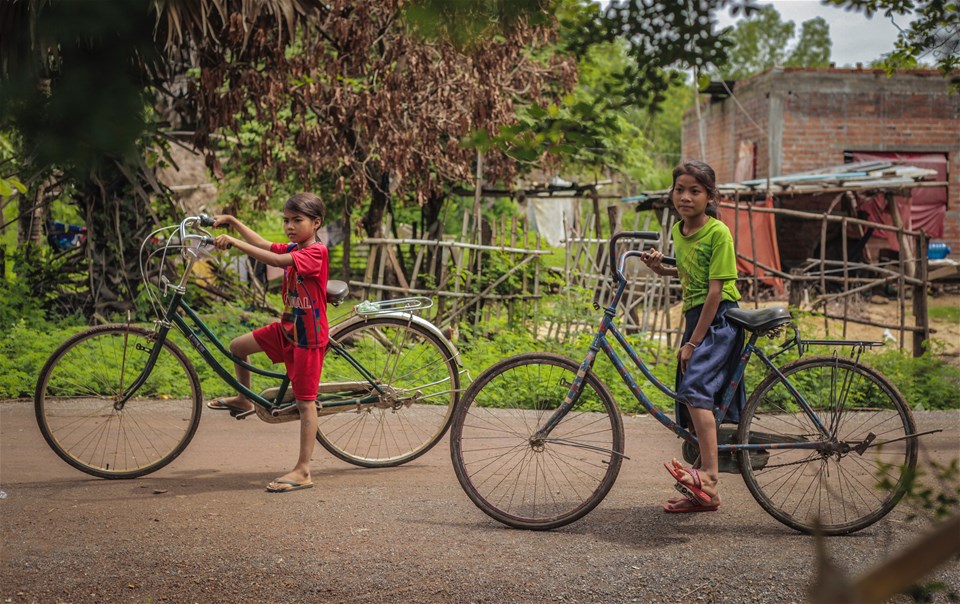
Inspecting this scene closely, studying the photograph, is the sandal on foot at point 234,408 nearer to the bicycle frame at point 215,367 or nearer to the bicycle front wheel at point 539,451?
the bicycle frame at point 215,367

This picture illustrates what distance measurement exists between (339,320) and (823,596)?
471cm

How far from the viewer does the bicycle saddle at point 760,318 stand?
13.6 feet

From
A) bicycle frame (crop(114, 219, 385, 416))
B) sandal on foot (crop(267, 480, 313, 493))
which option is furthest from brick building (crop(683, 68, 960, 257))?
sandal on foot (crop(267, 480, 313, 493))

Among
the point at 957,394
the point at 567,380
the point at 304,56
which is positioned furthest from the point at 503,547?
the point at 304,56

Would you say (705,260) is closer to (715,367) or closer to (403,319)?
(715,367)

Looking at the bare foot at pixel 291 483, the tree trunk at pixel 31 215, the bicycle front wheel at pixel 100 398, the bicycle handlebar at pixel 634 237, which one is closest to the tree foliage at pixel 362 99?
the tree trunk at pixel 31 215

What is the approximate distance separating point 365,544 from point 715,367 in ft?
5.53

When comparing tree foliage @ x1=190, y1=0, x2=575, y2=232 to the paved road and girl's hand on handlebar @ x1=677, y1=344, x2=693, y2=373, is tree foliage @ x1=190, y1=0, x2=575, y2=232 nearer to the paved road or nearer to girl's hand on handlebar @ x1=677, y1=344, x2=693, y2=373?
the paved road

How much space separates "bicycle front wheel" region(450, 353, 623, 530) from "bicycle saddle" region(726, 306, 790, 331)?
2.17 ft

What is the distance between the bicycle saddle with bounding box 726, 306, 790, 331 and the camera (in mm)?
4152

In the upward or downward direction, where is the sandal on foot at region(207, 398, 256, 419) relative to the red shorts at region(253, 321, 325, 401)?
downward

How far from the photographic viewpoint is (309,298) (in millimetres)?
4969

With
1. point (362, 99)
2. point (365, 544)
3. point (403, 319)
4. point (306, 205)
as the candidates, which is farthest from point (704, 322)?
point (362, 99)

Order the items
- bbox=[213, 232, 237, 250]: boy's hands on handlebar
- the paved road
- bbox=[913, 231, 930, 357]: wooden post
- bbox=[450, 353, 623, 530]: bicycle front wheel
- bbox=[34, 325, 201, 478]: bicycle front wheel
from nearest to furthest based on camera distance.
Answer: the paved road, bbox=[450, 353, 623, 530]: bicycle front wheel, bbox=[213, 232, 237, 250]: boy's hands on handlebar, bbox=[34, 325, 201, 478]: bicycle front wheel, bbox=[913, 231, 930, 357]: wooden post
